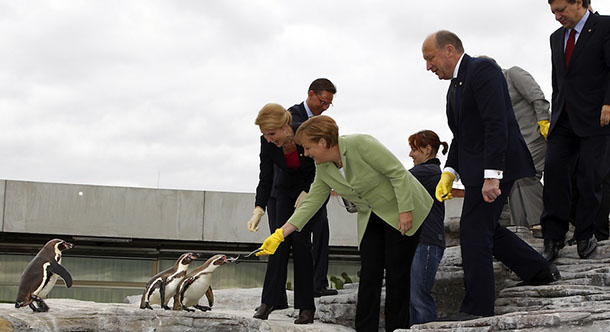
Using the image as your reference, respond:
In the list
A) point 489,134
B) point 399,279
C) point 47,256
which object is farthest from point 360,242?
point 47,256

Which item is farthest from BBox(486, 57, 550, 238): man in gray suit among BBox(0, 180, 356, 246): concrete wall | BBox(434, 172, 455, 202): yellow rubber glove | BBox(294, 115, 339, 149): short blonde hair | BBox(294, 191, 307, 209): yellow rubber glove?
BBox(0, 180, 356, 246): concrete wall

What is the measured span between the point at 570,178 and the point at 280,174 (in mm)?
2110

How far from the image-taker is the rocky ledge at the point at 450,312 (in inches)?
156

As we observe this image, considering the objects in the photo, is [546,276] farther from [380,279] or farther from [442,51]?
[442,51]

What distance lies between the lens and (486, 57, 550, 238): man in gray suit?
22.0ft

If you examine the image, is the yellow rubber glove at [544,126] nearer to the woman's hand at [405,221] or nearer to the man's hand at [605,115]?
the man's hand at [605,115]

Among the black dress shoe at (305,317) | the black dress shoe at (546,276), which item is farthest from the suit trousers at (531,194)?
the black dress shoe at (305,317)

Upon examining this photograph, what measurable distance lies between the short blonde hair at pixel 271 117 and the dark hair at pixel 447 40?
1.10 meters

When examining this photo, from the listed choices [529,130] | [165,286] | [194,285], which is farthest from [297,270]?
[529,130]

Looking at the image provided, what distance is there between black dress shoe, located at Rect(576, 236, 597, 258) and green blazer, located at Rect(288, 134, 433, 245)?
1519 millimetres

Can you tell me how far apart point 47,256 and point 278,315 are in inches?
77.5

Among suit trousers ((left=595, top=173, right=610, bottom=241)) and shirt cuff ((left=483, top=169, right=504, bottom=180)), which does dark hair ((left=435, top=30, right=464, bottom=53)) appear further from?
suit trousers ((left=595, top=173, right=610, bottom=241))

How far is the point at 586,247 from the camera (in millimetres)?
5641

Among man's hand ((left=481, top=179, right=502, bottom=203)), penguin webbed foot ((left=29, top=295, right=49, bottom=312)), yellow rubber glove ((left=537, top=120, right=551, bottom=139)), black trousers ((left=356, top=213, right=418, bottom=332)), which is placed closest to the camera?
man's hand ((left=481, top=179, right=502, bottom=203))
